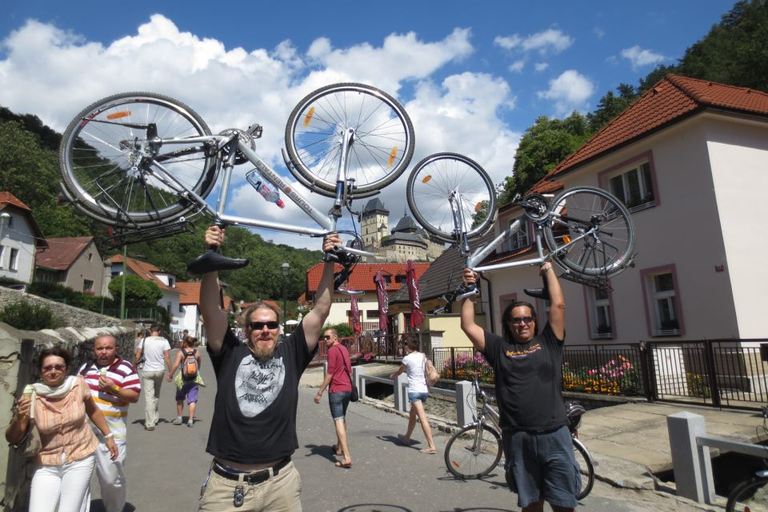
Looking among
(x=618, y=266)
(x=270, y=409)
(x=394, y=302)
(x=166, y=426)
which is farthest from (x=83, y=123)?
(x=394, y=302)

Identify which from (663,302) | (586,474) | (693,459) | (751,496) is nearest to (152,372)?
(586,474)

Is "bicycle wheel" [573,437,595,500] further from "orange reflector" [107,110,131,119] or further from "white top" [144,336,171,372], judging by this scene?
"white top" [144,336,171,372]

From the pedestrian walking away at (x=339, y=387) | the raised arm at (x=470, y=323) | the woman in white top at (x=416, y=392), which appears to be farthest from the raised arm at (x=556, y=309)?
the woman in white top at (x=416, y=392)

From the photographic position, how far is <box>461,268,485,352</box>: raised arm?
4137 millimetres

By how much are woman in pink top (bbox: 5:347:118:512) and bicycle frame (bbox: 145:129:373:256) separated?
1812 millimetres

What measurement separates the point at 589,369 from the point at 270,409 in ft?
39.4

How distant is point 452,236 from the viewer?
18.8 feet

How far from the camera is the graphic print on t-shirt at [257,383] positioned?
2.95m

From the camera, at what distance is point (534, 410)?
3689 millimetres

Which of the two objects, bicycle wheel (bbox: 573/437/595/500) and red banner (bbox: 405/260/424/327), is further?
red banner (bbox: 405/260/424/327)

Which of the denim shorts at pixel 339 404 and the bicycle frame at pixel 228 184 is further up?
the bicycle frame at pixel 228 184

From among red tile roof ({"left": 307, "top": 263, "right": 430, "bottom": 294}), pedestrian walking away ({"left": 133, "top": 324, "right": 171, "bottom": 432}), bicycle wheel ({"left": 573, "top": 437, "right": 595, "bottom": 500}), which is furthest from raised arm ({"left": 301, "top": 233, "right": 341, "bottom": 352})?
red tile roof ({"left": 307, "top": 263, "right": 430, "bottom": 294})

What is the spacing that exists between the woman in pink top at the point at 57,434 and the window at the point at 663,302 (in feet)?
46.2

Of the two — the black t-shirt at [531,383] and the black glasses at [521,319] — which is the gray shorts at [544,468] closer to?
the black t-shirt at [531,383]
